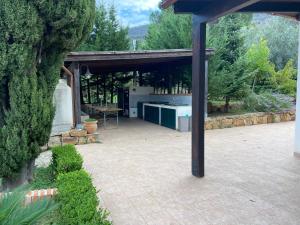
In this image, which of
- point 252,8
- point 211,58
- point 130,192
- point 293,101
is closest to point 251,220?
point 130,192

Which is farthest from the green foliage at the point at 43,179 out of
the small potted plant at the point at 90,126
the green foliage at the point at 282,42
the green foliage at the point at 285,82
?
the green foliage at the point at 282,42

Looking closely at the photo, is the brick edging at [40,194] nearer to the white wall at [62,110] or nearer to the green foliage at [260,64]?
the white wall at [62,110]

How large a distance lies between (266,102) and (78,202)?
10.6m

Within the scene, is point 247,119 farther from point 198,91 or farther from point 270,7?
point 198,91

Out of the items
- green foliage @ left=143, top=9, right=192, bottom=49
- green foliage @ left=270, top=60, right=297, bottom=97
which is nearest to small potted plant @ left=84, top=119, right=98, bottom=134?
green foliage @ left=143, top=9, right=192, bottom=49

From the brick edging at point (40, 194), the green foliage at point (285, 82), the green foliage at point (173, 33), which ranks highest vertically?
the green foliage at point (173, 33)

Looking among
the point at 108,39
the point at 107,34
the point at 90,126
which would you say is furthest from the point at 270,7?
the point at 107,34

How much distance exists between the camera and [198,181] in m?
5.07

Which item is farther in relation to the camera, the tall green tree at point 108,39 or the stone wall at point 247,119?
the tall green tree at point 108,39

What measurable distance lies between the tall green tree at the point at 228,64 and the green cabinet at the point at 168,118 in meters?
1.89

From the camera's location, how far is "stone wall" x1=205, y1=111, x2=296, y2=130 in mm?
11016

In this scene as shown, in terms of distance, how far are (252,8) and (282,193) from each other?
3.21 meters

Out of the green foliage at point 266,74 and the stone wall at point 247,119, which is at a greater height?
the green foliage at point 266,74

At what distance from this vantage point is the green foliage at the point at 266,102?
1214 centimetres
